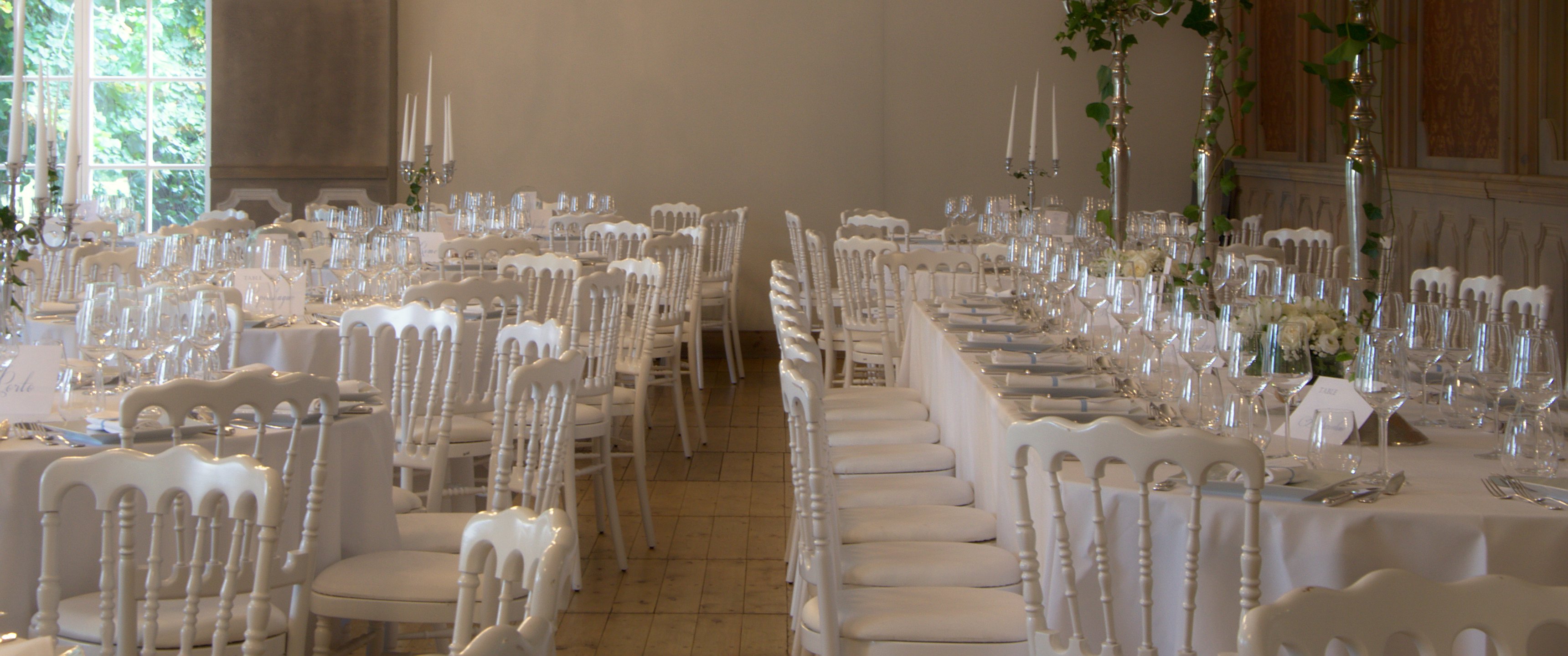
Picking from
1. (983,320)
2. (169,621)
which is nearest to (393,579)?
(169,621)

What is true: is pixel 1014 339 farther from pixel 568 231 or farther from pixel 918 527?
pixel 568 231

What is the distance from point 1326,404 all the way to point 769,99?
6.28 m

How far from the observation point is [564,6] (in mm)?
8203

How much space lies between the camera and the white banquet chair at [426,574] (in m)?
2.34

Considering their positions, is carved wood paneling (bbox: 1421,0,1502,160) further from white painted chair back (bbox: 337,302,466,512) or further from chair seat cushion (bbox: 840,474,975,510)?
white painted chair back (bbox: 337,302,466,512)

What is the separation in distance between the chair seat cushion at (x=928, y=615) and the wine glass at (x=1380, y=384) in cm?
61

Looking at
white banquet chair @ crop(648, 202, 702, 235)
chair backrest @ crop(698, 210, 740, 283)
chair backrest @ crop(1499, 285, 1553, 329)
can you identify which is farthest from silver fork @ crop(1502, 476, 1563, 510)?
white banquet chair @ crop(648, 202, 702, 235)

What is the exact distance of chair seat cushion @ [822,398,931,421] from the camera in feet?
12.7

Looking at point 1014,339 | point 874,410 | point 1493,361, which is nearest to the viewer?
point 1493,361

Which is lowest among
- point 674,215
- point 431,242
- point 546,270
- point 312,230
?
point 546,270

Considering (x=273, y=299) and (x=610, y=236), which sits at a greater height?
(x=610, y=236)

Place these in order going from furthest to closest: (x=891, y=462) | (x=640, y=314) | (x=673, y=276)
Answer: (x=673, y=276), (x=640, y=314), (x=891, y=462)

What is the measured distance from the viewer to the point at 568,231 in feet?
22.7

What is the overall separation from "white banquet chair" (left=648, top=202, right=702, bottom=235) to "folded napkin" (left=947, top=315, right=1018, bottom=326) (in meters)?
3.92
